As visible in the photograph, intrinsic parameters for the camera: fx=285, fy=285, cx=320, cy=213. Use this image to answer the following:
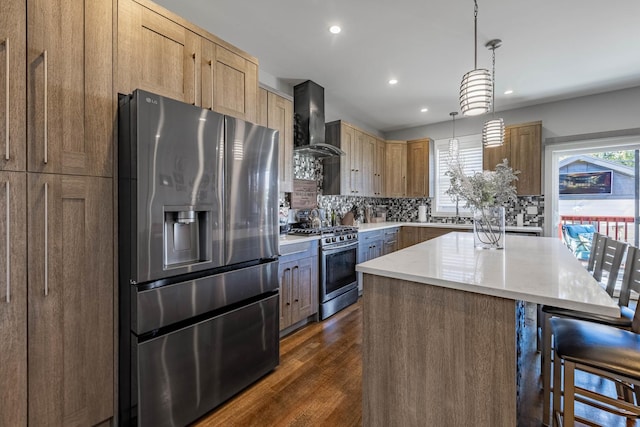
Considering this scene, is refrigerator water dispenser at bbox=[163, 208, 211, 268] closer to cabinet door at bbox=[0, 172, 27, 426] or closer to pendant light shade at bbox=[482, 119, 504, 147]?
cabinet door at bbox=[0, 172, 27, 426]

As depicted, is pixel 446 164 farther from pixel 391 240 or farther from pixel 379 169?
pixel 391 240

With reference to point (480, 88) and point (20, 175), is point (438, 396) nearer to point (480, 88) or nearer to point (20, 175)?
point (480, 88)

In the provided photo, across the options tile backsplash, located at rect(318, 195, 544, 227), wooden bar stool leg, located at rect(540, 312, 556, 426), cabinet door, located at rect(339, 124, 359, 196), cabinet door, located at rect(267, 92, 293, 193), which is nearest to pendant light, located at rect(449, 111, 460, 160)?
tile backsplash, located at rect(318, 195, 544, 227)

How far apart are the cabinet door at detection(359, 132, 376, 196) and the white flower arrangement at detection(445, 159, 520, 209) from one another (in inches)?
97.4

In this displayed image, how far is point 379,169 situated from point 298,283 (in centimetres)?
289

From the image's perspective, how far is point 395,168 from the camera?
5188 millimetres

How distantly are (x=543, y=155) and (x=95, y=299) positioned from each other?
5399 millimetres

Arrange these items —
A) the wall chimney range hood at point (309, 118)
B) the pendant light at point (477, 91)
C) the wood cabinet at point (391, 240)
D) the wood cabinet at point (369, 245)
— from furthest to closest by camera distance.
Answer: the wood cabinet at point (391, 240) → the wood cabinet at point (369, 245) → the wall chimney range hood at point (309, 118) → the pendant light at point (477, 91)

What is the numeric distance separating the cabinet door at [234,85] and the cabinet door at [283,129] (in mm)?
683

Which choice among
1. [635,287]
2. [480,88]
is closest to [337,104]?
[480,88]

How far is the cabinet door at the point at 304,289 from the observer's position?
2.80 m

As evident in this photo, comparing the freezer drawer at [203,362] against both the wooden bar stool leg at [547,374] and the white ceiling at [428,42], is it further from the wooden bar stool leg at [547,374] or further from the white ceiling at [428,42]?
the white ceiling at [428,42]

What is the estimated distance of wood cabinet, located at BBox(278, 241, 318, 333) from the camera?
267 centimetres

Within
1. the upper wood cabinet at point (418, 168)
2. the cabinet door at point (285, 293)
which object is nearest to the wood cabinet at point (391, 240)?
the upper wood cabinet at point (418, 168)
